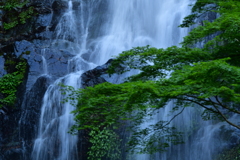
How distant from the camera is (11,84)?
13.9 m

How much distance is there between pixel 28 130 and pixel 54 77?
9.49 ft

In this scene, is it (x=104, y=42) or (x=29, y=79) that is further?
(x=104, y=42)

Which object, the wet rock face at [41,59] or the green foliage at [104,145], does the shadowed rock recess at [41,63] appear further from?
the green foliage at [104,145]

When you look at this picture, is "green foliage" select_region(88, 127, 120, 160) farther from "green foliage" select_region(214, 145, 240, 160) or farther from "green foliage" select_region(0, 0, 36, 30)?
"green foliage" select_region(0, 0, 36, 30)

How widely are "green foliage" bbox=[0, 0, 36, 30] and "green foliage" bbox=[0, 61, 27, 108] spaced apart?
14.5 ft

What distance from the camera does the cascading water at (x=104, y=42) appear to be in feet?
34.4

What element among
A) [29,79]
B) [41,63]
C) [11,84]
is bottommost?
[11,84]

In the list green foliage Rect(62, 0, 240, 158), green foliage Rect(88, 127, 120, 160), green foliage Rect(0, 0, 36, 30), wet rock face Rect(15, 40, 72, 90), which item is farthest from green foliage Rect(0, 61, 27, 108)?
green foliage Rect(62, 0, 240, 158)

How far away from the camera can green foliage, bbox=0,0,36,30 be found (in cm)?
1773

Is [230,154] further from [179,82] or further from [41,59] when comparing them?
[41,59]

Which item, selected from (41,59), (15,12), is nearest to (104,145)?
(41,59)

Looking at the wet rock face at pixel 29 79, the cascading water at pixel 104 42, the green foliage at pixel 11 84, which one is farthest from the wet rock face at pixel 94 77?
the green foliage at pixel 11 84

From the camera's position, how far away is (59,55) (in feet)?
49.4

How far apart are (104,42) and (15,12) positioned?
22.8 ft
